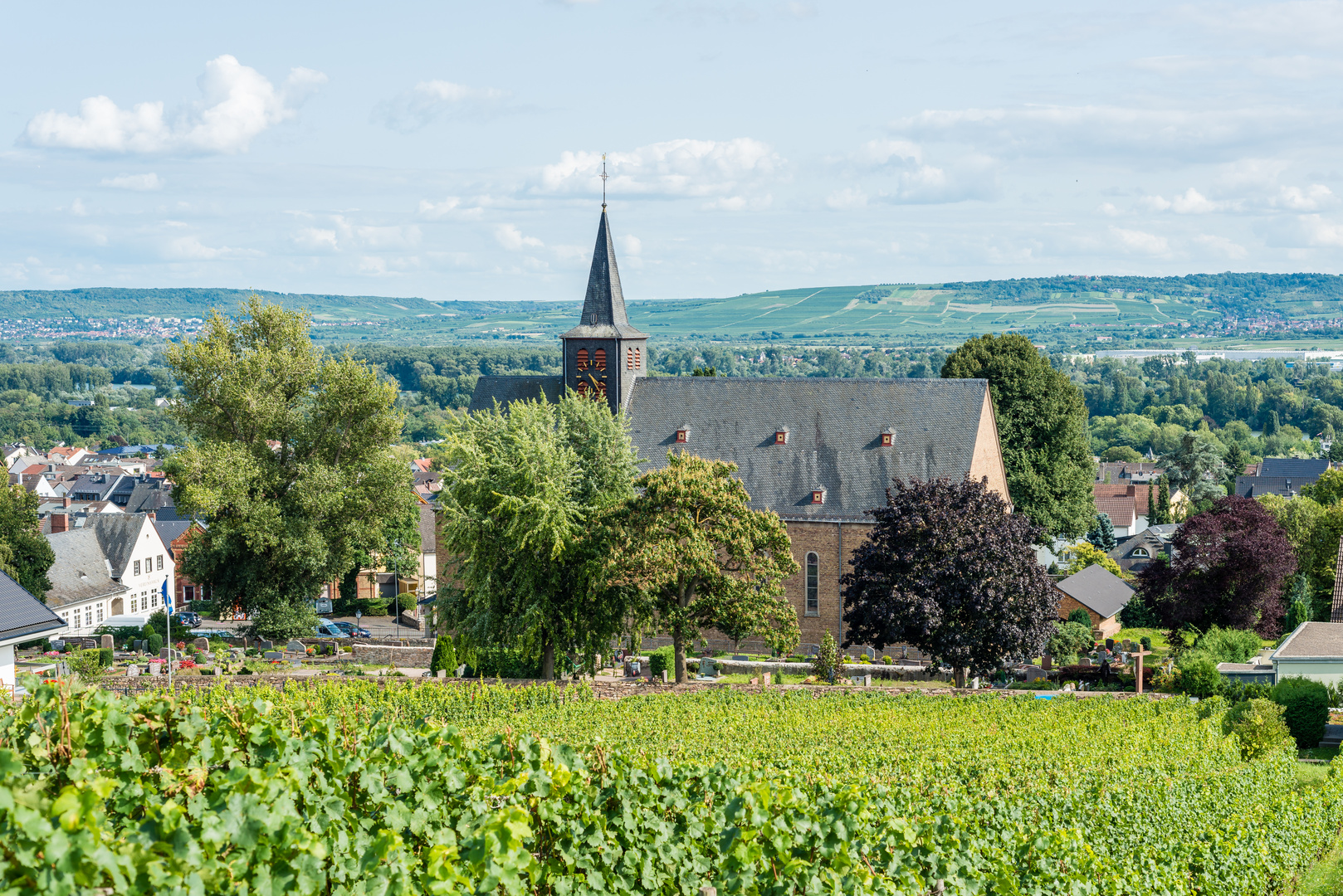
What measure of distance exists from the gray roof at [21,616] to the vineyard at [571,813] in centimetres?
945

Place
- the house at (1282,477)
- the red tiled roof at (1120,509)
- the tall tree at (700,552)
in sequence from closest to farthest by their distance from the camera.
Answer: the tall tree at (700,552) < the house at (1282,477) < the red tiled roof at (1120,509)

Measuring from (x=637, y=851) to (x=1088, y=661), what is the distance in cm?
4346

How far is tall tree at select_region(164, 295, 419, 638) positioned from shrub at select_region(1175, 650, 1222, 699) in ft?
96.5

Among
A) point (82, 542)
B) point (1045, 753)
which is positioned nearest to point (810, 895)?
point (1045, 753)

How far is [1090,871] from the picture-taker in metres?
16.6

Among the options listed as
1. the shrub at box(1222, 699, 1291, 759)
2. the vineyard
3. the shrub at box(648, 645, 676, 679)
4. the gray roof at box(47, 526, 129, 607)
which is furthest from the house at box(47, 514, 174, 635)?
the shrub at box(1222, 699, 1291, 759)

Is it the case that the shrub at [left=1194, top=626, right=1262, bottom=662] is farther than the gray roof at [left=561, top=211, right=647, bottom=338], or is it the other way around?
the gray roof at [left=561, top=211, right=647, bottom=338]

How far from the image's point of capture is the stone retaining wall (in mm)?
47875

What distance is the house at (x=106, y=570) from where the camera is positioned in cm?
6931

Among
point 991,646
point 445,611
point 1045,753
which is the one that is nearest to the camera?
point 1045,753

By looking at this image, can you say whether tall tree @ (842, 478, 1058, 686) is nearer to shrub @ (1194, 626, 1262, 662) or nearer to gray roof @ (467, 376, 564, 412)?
shrub @ (1194, 626, 1262, 662)

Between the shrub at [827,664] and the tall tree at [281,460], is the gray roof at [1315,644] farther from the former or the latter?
the tall tree at [281,460]

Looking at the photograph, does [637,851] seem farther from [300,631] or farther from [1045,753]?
[300,631]

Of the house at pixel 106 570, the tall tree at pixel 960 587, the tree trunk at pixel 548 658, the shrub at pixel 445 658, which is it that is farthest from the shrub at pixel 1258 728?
the house at pixel 106 570
